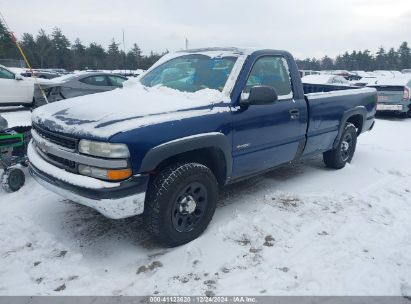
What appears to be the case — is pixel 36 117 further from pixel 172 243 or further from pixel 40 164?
pixel 172 243

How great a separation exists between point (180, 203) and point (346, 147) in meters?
3.93

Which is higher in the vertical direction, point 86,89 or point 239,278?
point 86,89

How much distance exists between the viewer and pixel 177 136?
10.2 ft

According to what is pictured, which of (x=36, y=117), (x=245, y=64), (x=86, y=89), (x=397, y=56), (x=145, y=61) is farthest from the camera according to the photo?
(x=397, y=56)

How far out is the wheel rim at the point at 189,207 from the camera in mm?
3295

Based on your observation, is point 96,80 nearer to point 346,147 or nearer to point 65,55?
point 346,147

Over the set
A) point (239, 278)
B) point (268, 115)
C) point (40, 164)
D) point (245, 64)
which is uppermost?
point (245, 64)

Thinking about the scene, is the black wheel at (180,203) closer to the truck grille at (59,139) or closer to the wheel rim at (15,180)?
the truck grille at (59,139)

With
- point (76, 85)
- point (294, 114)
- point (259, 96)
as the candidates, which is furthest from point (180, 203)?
point (76, 85)

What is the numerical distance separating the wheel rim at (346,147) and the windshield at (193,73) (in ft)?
9.99

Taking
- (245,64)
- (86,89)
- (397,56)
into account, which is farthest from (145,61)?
(397,56)

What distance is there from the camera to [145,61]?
50312 millimetres

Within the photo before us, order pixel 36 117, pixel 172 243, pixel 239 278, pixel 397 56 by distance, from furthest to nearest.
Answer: pixel 397 56
pixel 36 117
pixel 172 243
pixel 239 278

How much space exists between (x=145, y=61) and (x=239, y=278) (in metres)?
50.3
